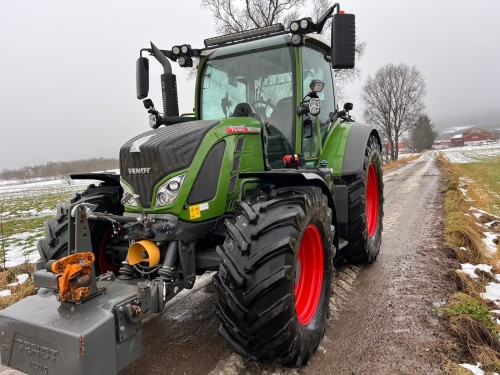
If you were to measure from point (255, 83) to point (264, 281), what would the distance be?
7.44ft

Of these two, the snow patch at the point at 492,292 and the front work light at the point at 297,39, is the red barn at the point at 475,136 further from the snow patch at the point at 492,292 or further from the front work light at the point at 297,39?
the front work light at the point at 297,39

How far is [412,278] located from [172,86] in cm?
348

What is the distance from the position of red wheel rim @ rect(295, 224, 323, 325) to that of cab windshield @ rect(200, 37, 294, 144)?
1.16 m

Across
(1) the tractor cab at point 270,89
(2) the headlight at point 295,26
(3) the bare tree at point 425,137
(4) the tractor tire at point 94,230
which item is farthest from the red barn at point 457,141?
(4) the tractor tire at point 94,230

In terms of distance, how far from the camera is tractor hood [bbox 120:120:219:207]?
105 inches

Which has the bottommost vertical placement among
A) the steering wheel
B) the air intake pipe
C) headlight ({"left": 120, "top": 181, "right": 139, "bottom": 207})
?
headlight ({"left": 120, "top": 181, "right": 139, "bottom": 207})

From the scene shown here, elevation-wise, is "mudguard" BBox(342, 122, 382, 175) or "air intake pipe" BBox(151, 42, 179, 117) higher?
"air intake pipe" BBox(151, 42, 179, 117)

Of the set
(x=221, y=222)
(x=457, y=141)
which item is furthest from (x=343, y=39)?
(x=457, y=141)

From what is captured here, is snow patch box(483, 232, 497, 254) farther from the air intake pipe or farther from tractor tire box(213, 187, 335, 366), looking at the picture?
the air intake pipe

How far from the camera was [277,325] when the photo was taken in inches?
91.2

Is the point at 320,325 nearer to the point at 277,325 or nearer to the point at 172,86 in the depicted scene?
the point at 277,325

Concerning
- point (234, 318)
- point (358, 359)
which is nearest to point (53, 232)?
point (234, 318)

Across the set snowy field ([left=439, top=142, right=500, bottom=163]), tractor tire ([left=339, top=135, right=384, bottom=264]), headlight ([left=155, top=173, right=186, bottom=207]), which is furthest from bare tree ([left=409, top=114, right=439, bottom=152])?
headlight ([left=155, top=173, right=186, bottom=207])

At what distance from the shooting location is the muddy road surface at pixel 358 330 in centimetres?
265
